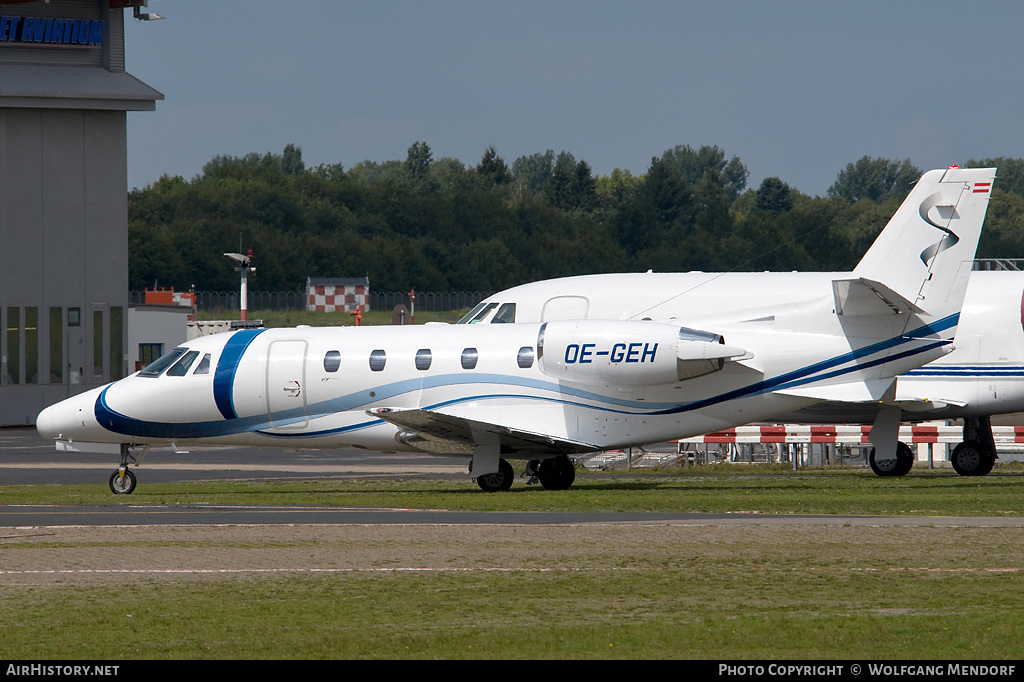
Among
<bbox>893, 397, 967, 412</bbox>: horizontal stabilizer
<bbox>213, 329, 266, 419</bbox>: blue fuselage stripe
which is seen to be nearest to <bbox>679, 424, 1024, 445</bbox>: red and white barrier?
<bbox>893, 397, 967, 412</bbox>: horizontal stabilizer

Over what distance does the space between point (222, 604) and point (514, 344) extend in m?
13.2

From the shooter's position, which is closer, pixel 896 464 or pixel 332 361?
pixel 332 361

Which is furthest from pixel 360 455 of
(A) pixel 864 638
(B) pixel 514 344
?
(A) pixel 864 638

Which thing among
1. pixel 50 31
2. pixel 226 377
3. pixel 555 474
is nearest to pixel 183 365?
pixel 226 377

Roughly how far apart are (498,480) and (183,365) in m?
6.57

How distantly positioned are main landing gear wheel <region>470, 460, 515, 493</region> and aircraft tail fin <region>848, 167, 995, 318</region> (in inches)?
297

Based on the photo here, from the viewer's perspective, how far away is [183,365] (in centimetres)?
2605

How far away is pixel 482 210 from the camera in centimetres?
11500

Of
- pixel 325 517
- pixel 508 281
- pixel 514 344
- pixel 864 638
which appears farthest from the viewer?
pixel 508 281

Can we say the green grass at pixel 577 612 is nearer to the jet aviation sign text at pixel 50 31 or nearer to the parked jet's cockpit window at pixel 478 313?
the parked jet's cockpit window at pixel 478 313

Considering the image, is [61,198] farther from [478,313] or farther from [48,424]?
[48,424]

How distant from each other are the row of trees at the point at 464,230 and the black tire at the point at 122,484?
6641cm
